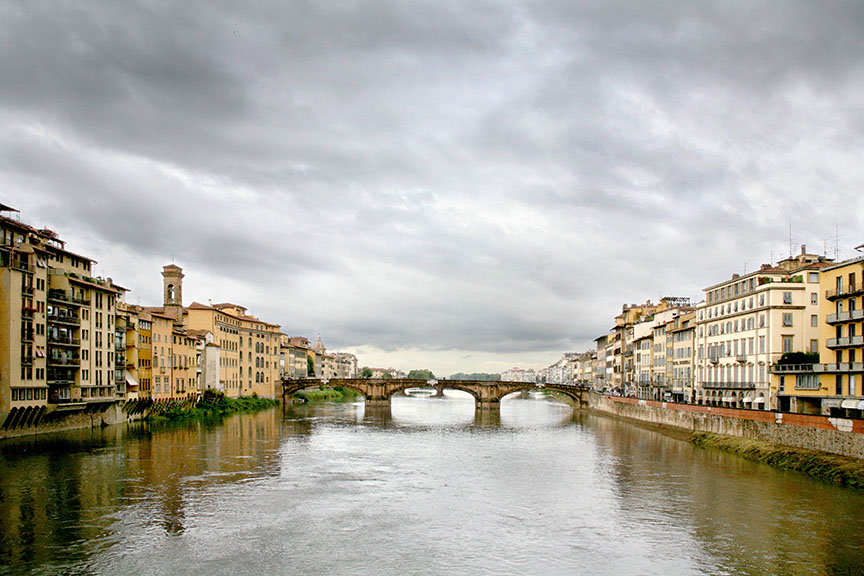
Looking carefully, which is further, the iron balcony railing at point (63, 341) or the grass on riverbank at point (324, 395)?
the grass on riverbank at point (324, 395)

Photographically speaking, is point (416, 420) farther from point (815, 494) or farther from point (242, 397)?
point (815, 494)

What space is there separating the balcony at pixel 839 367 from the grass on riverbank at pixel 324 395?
89.3 metres

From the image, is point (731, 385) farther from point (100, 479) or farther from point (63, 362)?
point (63, 362)

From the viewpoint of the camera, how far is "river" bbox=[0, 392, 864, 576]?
2219 cm

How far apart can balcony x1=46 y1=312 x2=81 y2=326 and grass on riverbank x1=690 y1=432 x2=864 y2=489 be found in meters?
47.5

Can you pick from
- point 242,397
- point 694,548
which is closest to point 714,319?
point 694,548

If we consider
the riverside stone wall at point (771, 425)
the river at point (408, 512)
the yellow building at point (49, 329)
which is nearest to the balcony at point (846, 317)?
the riverside stone wall at point (771, 425)

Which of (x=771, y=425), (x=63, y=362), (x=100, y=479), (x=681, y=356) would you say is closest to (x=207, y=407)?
(x=63, y=362)

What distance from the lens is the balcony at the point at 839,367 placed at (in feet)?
140

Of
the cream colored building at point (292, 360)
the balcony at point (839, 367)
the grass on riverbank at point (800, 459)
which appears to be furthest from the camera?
the cream colored building at point (292, 360)

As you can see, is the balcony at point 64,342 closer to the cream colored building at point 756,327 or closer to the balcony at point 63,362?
the balcony at point 63,362

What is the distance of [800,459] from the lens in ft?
124

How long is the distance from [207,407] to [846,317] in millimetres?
66225

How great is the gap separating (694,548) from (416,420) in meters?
60.0
